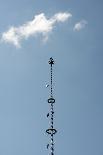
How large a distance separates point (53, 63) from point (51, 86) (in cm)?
672

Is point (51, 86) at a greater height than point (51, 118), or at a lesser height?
greater

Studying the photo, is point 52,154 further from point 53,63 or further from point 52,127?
point 53,63

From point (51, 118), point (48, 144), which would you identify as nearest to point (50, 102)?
point (51, 118)

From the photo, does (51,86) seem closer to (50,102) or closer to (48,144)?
(50,102)

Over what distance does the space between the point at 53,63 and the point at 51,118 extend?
50.9 feet

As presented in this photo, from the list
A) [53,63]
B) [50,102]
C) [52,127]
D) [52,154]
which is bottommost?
[52,154]

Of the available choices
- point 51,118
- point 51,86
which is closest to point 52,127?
point 51,118

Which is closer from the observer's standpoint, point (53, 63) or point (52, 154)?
point (52, 154)

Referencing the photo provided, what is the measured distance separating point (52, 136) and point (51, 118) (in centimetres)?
683

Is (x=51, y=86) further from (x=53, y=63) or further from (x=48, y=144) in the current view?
(x=48, y=144)

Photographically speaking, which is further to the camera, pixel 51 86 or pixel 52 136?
pixel 51 86

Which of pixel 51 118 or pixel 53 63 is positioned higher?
pixel 53 63

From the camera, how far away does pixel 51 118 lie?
390 ft

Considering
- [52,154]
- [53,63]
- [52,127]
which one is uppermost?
[53,63]
